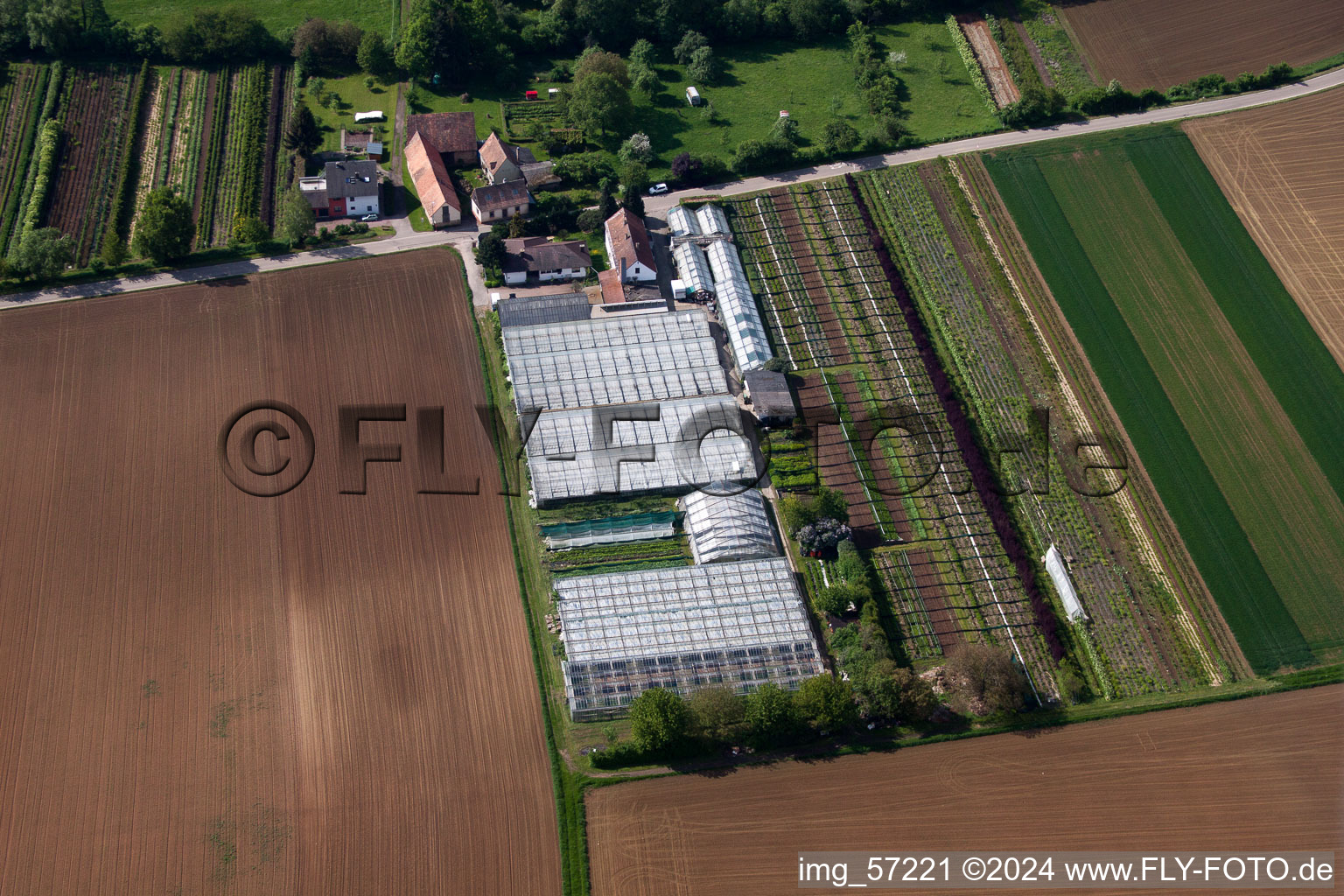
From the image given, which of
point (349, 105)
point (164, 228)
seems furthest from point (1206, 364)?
point (164, 228)

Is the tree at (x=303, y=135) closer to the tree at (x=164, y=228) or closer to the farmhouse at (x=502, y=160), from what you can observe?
the tree at (x=164, y=228)

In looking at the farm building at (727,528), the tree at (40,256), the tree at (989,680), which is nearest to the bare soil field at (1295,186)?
the tree at (989,680)

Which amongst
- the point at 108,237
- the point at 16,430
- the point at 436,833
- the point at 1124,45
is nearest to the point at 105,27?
the point at 108,237

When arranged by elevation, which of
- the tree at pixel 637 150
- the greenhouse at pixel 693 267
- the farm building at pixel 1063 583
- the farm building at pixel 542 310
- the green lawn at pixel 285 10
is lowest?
the farm building at pixel 1063 583

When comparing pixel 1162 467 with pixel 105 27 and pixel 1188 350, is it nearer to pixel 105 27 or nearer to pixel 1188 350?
pixel 1188 350

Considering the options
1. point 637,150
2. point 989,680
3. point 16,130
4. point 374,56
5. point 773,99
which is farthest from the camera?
point 773,99

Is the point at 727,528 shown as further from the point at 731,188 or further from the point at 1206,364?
the point at 1206,364
